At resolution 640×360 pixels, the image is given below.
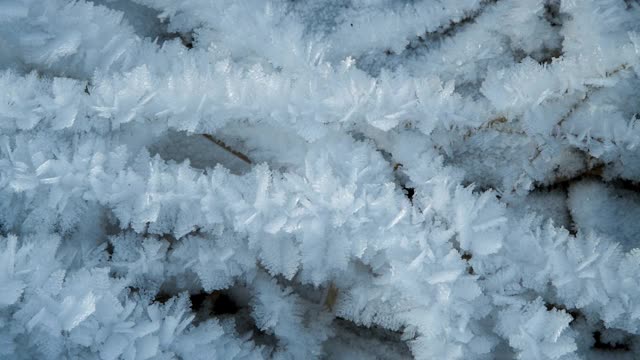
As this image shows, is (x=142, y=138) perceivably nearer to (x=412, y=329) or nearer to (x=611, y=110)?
(x=412, y=329)

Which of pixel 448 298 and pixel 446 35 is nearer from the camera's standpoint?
pixel 448 298

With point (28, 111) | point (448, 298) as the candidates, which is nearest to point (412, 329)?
point (448, 298)

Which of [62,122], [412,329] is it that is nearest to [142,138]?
[62,122]

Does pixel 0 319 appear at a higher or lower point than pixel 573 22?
lower

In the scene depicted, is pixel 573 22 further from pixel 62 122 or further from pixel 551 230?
pixel 62 122

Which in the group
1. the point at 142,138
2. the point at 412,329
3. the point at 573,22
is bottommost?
the point at 412,329

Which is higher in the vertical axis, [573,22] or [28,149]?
[573,22]
